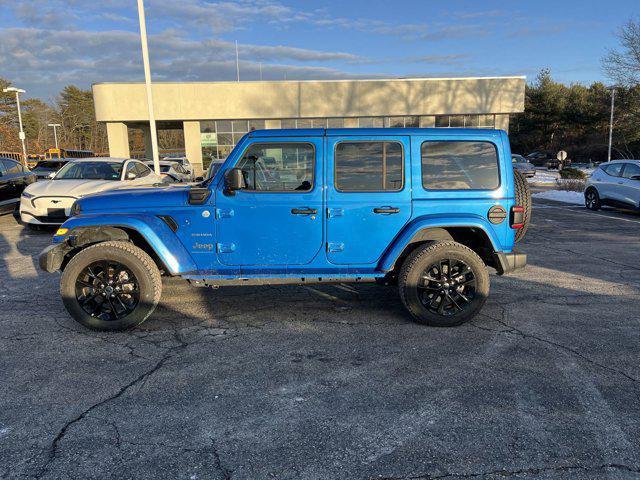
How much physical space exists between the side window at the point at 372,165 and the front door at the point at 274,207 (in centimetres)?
27

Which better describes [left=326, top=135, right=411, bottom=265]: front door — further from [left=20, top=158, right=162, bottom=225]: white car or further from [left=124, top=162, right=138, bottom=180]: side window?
[left=124, top=162, right=138, bottom=180]: side window

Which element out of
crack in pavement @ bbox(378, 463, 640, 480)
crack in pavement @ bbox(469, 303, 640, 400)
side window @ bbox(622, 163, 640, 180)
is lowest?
crack in pavement @ bbox(469, 303, 640, 400)

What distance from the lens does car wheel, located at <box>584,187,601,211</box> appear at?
1510 cm

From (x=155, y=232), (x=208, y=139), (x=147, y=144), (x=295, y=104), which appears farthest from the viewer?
(x=147, y=144)

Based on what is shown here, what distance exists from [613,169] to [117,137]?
2778cm

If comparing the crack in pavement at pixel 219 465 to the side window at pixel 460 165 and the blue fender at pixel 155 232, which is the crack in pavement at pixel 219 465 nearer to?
the blue fender at pixel 155 232

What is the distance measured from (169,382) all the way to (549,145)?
6023 centimetres

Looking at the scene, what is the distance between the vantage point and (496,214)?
4785mm

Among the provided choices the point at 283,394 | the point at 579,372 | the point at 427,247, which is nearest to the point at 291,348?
the point at 283,394

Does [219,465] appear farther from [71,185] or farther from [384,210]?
[71,185]

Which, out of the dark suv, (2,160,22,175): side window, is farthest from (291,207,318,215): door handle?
(2,160,22,175): side window

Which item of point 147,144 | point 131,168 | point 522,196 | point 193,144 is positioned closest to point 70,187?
point 131,168

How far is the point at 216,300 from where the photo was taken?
572cm

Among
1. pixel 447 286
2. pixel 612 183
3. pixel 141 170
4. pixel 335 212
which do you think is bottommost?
pixel 447 286
